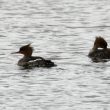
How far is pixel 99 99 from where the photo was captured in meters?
22.9

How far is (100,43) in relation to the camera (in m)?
32.0

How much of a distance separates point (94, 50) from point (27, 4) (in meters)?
13.3

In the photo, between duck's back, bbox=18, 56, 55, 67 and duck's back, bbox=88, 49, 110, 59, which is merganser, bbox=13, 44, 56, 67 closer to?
duck's back, bbox=18, 56, 55, 67

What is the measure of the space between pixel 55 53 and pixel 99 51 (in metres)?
1.70

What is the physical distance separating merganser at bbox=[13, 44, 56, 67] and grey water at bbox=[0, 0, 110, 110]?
0.96 feet

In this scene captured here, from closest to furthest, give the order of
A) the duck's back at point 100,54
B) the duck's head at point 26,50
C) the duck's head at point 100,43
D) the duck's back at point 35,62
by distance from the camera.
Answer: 1. the duck's back at point 35,62
2. the duck's head at point 26,50
3. the duck's back at point 100,54
4. the duck's head at point 100,43

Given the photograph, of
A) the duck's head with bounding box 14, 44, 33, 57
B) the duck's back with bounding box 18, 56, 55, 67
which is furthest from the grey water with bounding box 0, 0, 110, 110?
the duck's head with bounding box 14, 44, 33, 57

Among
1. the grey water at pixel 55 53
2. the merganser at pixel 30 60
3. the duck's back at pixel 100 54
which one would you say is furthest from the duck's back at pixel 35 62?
the duck's back at pixel 100 54

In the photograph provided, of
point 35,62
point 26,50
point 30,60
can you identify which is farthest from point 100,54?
point 35,62

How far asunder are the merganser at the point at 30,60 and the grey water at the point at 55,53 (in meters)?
0.29

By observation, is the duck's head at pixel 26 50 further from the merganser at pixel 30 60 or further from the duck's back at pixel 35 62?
the duck's back at pixel 35 62

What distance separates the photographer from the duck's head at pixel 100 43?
31.8m

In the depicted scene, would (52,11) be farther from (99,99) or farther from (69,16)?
(99,99)

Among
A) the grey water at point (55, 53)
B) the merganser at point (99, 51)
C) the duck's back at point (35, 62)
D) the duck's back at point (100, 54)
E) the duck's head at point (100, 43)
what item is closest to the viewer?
the grey water at point (55, 53)
